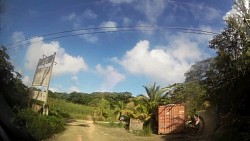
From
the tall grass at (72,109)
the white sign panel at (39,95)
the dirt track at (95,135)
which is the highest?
the white sign panel at (39,95)

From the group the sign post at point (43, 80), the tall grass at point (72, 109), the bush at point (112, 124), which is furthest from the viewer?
the bush at point (112, 124)

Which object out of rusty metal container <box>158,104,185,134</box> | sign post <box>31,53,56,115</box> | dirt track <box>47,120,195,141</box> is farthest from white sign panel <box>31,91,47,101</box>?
rusty metal container <box>158,104,185,134</box>

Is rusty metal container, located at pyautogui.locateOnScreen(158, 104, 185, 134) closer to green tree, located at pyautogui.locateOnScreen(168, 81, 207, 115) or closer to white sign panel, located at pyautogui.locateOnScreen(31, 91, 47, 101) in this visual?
green tree, located at pyautogui.locateOnScreen(168, 81, 207, 115)

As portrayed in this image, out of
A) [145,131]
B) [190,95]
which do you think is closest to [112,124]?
[145,131]

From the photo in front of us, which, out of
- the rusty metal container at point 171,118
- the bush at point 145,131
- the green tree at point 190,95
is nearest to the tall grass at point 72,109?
the bush at point 145,131

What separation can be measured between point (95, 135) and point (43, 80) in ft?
2.44

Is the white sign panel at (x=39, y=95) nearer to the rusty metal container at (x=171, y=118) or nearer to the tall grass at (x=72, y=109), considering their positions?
the tall grass at (x=72, y=109)

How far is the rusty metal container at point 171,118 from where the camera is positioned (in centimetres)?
410

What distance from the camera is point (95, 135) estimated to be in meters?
4.22

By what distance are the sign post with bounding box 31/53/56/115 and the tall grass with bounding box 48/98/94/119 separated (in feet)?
0.27

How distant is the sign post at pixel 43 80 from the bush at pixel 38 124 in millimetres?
76

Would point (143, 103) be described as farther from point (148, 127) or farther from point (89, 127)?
point (89, 127)

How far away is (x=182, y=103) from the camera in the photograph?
4129 mm

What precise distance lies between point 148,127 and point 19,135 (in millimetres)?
1271
